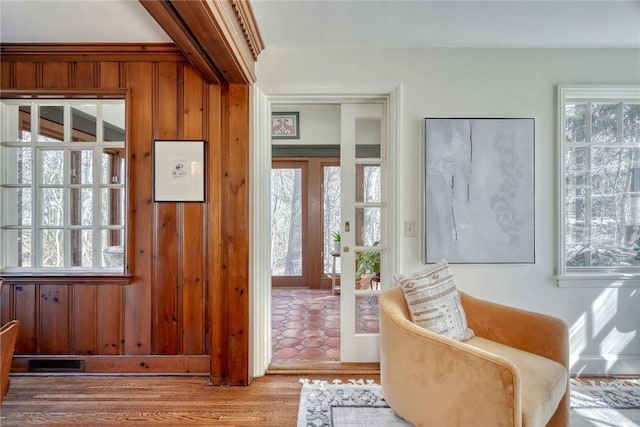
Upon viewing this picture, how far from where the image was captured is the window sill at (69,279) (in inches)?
84.7

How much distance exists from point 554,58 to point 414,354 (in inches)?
94.2

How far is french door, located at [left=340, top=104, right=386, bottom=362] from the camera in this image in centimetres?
231

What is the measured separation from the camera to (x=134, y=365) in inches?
85.1

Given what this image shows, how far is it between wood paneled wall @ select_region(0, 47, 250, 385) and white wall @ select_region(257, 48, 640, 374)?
2.43 ft

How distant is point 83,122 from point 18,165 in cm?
59

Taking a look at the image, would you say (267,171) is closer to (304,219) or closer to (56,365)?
(56,365)

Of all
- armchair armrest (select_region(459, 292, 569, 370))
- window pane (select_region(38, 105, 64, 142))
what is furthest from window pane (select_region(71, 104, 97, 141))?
armchair armrest (select_region(459, 292, 569, 370))

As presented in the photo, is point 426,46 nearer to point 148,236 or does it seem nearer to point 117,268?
point 148,236

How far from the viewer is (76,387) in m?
2.03

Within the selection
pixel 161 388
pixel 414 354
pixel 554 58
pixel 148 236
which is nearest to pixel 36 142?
pixel 148 236

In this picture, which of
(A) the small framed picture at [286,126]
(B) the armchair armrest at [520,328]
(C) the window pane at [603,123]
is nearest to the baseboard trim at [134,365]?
(B) the armchair armrest at [520,328]

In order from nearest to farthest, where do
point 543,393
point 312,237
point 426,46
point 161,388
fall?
point 543,393, point 161,388, point 426,46, point 312,237

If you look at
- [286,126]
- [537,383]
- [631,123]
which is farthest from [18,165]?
[631,123]

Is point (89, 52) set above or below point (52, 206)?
above
